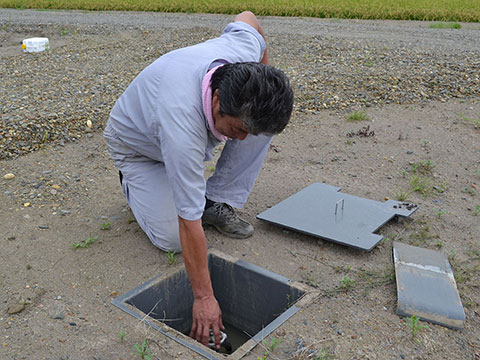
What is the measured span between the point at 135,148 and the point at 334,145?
2.01m

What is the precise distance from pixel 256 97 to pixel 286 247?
A: 45.3 inches

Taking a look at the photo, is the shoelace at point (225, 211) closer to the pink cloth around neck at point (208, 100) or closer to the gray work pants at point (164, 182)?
the gray work pants at point (164, 182)

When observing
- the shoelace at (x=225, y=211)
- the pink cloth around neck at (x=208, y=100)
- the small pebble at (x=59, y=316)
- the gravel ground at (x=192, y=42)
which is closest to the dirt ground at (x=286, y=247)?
the small pebble at (x=59, y=316)

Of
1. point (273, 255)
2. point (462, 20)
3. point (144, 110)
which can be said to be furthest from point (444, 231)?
point (462, 20)

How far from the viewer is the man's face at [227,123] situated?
2.06 metres

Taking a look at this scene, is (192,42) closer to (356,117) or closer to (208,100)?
(356,117)

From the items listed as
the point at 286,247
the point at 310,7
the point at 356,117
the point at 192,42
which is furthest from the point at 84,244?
the point at 310,7

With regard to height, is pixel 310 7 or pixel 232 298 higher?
pixel 310 7

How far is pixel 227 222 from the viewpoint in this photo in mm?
2926

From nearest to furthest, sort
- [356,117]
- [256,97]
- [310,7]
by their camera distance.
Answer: [256,97] → [356,117] → [310,7]

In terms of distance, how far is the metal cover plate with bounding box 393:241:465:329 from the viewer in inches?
88.3

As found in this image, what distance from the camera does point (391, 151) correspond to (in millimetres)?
4121

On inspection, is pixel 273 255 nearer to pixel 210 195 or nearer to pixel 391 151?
pixel 210 195

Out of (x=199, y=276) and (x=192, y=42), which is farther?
(x=192, y=42)
